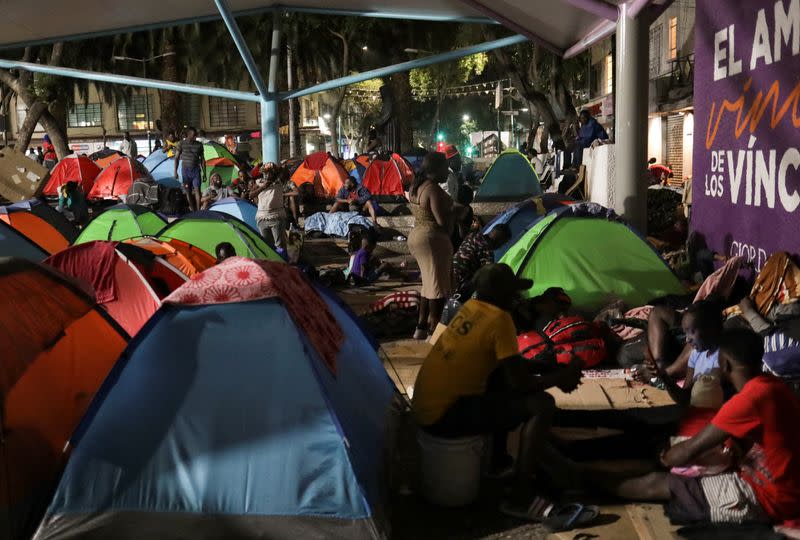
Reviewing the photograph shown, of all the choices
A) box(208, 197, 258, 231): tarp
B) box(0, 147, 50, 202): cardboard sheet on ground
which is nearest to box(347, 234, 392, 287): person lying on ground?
box(208, 197, 258, 231): tarp

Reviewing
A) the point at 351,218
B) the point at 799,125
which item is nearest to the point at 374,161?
the point at 351,218

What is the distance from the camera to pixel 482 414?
4.46 m

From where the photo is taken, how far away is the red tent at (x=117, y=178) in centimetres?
2058

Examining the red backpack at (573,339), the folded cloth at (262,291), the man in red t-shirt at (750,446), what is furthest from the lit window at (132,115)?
the man in red t-shirt at (750,446)

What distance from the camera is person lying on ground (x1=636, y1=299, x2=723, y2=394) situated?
487 centimetres

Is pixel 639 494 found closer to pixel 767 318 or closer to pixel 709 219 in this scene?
pixel 767 318

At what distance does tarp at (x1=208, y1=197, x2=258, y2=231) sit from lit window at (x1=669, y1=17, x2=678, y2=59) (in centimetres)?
2049

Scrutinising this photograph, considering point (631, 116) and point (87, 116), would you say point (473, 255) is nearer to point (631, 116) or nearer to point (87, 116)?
point (631, 116)

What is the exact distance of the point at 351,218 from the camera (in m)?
15.0

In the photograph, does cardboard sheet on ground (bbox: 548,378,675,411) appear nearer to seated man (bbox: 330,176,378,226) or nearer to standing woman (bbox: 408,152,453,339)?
standing woman (bbox: 408,152,453,339)

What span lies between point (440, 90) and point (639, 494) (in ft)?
144

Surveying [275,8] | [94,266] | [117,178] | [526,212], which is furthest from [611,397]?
[117,178]

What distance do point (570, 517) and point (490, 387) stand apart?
0.77m

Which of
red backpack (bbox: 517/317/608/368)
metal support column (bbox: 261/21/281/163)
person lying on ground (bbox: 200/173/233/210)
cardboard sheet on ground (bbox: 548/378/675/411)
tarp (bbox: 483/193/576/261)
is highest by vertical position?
metal support column (bbox: 261/21/281/163)
